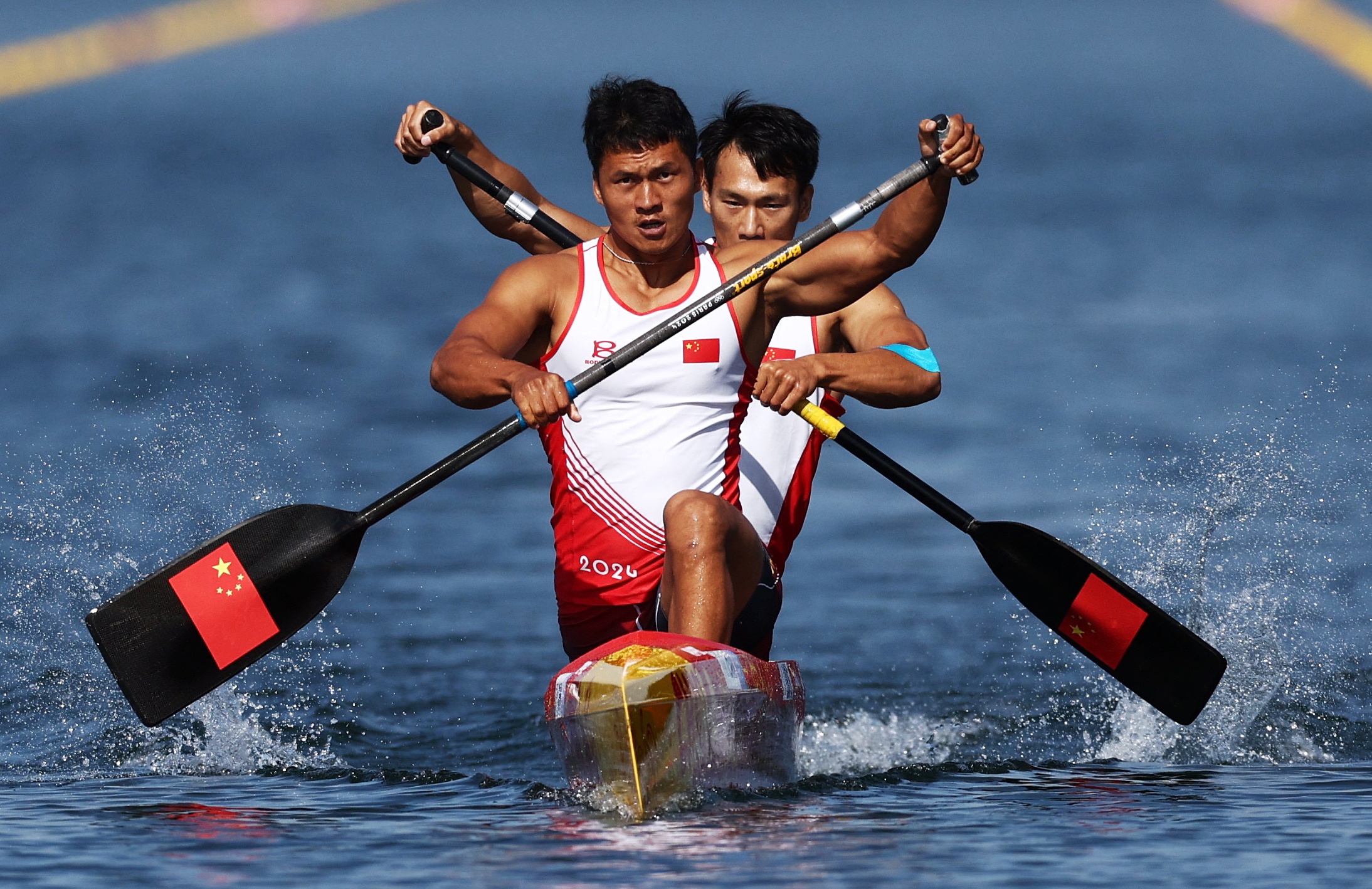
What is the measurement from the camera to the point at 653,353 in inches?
205

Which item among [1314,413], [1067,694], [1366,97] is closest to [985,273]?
[1314,413]

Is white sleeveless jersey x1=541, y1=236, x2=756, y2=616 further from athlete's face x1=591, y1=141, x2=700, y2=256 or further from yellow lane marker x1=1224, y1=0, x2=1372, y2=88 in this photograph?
yellow lane marker x1=1224, y1=0, x2=1372, y2=88

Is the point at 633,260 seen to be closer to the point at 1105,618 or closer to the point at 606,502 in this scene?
the point at 606,502

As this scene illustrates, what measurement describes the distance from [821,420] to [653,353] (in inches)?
22.7

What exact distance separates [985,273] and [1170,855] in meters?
16.6

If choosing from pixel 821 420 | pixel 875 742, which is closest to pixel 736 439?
pixel 821 420

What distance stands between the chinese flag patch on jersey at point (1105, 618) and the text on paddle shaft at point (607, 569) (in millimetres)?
1582

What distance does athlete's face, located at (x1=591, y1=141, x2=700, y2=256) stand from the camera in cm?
509

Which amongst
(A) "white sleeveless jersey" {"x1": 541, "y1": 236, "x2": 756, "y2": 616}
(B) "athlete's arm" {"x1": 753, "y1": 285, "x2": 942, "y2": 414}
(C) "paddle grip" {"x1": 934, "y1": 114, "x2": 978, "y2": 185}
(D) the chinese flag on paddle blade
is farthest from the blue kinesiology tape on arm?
(D) the chinese flag on paddle blade

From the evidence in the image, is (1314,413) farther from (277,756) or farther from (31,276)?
(31,276)

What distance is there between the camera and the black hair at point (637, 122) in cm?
510

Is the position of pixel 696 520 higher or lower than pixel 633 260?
lower

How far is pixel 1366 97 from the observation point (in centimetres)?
6919

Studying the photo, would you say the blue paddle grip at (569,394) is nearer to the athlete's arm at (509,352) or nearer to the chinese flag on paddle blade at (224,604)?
the athlete's arm at (509,352)
